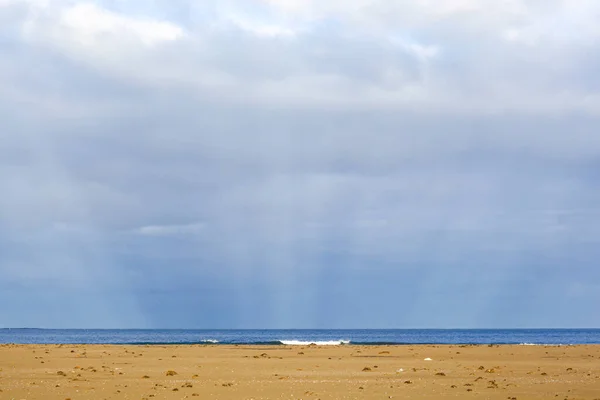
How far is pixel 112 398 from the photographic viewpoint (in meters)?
20.3

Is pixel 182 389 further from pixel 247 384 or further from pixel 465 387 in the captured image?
pixel 465 387

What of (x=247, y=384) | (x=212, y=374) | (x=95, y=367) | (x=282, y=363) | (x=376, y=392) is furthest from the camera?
(x=282, y=363)

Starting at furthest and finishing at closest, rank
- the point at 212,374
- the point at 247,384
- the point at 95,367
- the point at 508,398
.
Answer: the point at 95,367, the point at 212,374, the point at 247,384, the point at 508,398

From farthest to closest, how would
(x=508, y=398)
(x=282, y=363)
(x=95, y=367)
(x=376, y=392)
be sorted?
(x=282, y=363)
(x=95, y=367)
(x=376, y=392)
(x=508, y=398)

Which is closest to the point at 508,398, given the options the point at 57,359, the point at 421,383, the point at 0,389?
the point at 421,383

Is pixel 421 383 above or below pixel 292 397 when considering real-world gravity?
above

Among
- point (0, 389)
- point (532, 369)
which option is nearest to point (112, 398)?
point (0, 389)

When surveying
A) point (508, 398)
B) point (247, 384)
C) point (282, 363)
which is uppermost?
point (282, 363)

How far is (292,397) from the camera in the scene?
20.7 metres

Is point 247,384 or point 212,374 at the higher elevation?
point 212,374

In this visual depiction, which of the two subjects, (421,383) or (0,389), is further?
(421,383)

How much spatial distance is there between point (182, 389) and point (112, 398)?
122 inches

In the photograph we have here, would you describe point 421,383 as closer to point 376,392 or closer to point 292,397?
point 376,392

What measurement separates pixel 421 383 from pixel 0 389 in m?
14.2
